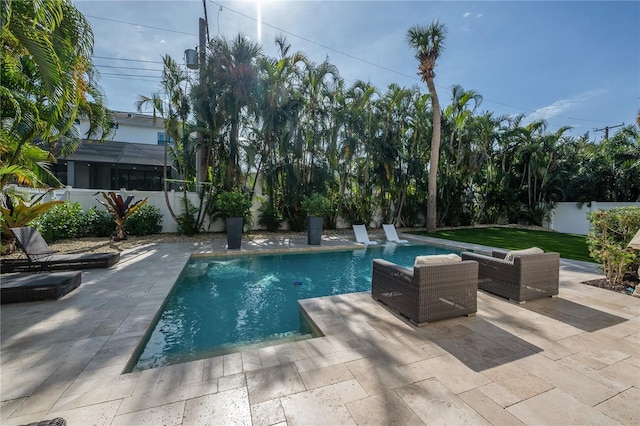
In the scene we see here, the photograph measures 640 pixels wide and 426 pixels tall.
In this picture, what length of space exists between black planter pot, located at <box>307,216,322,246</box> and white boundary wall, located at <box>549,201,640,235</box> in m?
15.2

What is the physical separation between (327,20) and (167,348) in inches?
414

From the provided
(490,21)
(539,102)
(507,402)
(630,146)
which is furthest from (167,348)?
(539,102)

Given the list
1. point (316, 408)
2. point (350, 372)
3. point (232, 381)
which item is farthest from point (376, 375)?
point (232, 381)

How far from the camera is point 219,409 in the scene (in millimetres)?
1938

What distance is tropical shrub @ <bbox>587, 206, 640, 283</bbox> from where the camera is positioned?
476 centimetres

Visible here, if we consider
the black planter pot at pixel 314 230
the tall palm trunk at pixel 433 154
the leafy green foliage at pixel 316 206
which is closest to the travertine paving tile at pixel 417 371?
the black planter pot at pixel 314 230

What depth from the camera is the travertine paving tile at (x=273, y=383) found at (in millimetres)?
2105

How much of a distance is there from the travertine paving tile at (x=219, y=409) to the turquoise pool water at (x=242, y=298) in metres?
1.06


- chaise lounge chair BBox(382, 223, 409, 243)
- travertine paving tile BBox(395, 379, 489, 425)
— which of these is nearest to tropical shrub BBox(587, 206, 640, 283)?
travertine paving tile BBox(395, 379, 489, 425)

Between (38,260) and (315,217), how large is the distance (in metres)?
7.09

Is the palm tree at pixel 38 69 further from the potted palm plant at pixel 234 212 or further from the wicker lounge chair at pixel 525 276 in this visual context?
the wicker lounge chair at pixel 525 276

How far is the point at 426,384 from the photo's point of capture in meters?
2.21

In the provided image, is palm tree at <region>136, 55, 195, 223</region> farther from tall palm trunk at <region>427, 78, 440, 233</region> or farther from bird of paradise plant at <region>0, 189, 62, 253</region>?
tall palm trunk at <region>427, 78, 440, 233</region>

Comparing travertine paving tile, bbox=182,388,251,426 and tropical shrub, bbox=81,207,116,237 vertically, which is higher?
tropical shrub, bbox=81,207,116,237
